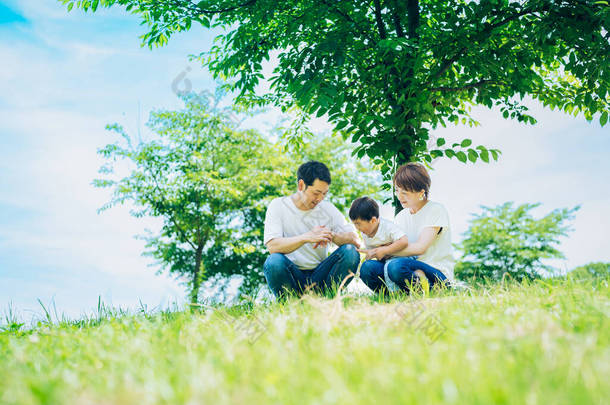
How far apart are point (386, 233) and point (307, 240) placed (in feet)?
3.14

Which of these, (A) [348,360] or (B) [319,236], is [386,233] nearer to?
(B) [319,236]

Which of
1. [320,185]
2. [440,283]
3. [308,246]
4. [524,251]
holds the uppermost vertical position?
[320,185]

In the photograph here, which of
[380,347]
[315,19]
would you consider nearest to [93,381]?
[380,347]

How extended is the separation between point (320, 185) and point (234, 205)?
1361cm

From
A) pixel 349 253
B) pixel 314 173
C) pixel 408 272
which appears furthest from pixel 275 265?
pixel 408 272

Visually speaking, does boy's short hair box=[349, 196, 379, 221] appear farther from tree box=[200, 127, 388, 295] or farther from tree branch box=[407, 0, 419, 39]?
tree box=[200, 127, 388, 295]

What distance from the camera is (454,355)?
Answer: 6.42ft

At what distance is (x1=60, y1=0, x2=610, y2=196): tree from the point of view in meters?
6.41

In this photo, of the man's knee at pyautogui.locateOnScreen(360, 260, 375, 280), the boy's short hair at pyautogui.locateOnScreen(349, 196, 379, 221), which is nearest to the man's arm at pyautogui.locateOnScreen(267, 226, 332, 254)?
the boy's short hair at pyautogui.locateOnScreen(349, 196, 379, 221)

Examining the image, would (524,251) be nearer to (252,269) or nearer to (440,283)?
(252,269)

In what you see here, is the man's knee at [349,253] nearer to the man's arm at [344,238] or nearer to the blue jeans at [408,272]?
the man's arm at [344,238]

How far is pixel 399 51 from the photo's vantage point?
6223 mm

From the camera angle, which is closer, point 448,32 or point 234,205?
point 448,32

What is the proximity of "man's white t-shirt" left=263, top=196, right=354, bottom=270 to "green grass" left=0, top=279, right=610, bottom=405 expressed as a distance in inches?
89.3
